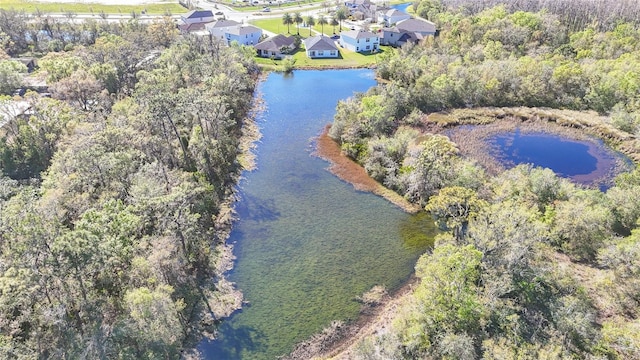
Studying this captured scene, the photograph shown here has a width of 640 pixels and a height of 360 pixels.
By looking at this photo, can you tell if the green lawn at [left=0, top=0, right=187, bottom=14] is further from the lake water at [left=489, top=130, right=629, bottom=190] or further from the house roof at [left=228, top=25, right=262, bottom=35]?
the lake water at [left=489, top=130, right=629, bottom=190]

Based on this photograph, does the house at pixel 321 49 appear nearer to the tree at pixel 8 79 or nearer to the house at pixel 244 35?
the house at pixel 244 35

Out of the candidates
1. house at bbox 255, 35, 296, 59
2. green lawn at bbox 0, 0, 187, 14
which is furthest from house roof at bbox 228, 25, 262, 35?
green lawn at bbox 0, 0, 187, 14

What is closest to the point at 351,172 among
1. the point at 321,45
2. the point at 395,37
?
the point at 321,45

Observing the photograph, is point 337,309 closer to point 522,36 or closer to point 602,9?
point 522,36

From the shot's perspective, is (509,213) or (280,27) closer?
(509,213)

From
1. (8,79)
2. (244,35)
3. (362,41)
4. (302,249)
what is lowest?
(302,249)

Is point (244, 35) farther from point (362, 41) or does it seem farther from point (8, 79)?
point (8, 79)

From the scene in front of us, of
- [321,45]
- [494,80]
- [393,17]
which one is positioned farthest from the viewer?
[393,17]

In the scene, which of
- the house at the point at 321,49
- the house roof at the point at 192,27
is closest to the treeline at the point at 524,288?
the house at the point at 321,49

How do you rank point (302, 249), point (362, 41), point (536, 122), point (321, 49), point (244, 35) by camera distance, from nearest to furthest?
point (302, 249) < point (536, 122) < point (321, 49) < point (244, 35) < point (362, 41)
